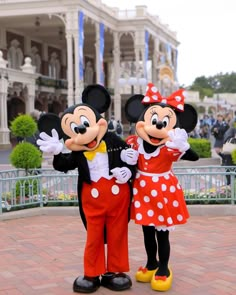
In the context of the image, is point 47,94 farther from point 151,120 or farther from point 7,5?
point 151,120

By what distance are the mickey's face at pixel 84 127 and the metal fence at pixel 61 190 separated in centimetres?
317

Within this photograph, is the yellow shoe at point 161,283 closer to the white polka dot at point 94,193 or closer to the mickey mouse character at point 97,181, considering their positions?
the mickey mouse character at point 97,181

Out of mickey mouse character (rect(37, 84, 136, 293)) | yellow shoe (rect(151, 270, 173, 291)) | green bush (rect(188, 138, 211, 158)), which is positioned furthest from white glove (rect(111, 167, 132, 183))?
green bush (rect(188, 138, 211, 158))

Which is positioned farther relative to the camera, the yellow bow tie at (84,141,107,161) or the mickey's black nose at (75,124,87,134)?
the yellow bow tie at (84,141,107,161)

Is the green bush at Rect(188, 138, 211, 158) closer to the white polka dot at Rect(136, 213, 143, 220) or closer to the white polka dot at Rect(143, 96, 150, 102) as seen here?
the white polka dot at Rect(143, 96, 150, 102)

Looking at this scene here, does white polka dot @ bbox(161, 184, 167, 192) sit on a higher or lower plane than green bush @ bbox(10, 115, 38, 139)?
lower

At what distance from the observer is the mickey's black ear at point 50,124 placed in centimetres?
407

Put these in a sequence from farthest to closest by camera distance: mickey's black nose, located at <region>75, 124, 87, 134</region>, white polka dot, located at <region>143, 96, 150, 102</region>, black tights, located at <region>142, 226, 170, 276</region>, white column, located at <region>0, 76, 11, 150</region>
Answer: white column, located at <region>0, 76, 11, 150</region>
white polka dot, located at <region>143, 96, 150, 102</region>
black tights, located at <region>142, 226, 170, 276</region>
mickey's black nose, located at <region>75, 124, 87, 134</region>

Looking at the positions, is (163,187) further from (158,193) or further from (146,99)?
(146,99)

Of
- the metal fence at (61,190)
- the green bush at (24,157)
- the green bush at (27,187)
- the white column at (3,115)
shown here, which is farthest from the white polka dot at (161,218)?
the white column at (3,115)

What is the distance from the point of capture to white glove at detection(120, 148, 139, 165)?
3931 millimetres

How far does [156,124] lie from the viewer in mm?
3916

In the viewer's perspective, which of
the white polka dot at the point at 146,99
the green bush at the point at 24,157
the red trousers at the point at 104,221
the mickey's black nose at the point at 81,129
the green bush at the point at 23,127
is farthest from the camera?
the green bush at the point at 23,127

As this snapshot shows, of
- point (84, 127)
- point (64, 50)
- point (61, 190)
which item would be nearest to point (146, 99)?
point (84, 127)
